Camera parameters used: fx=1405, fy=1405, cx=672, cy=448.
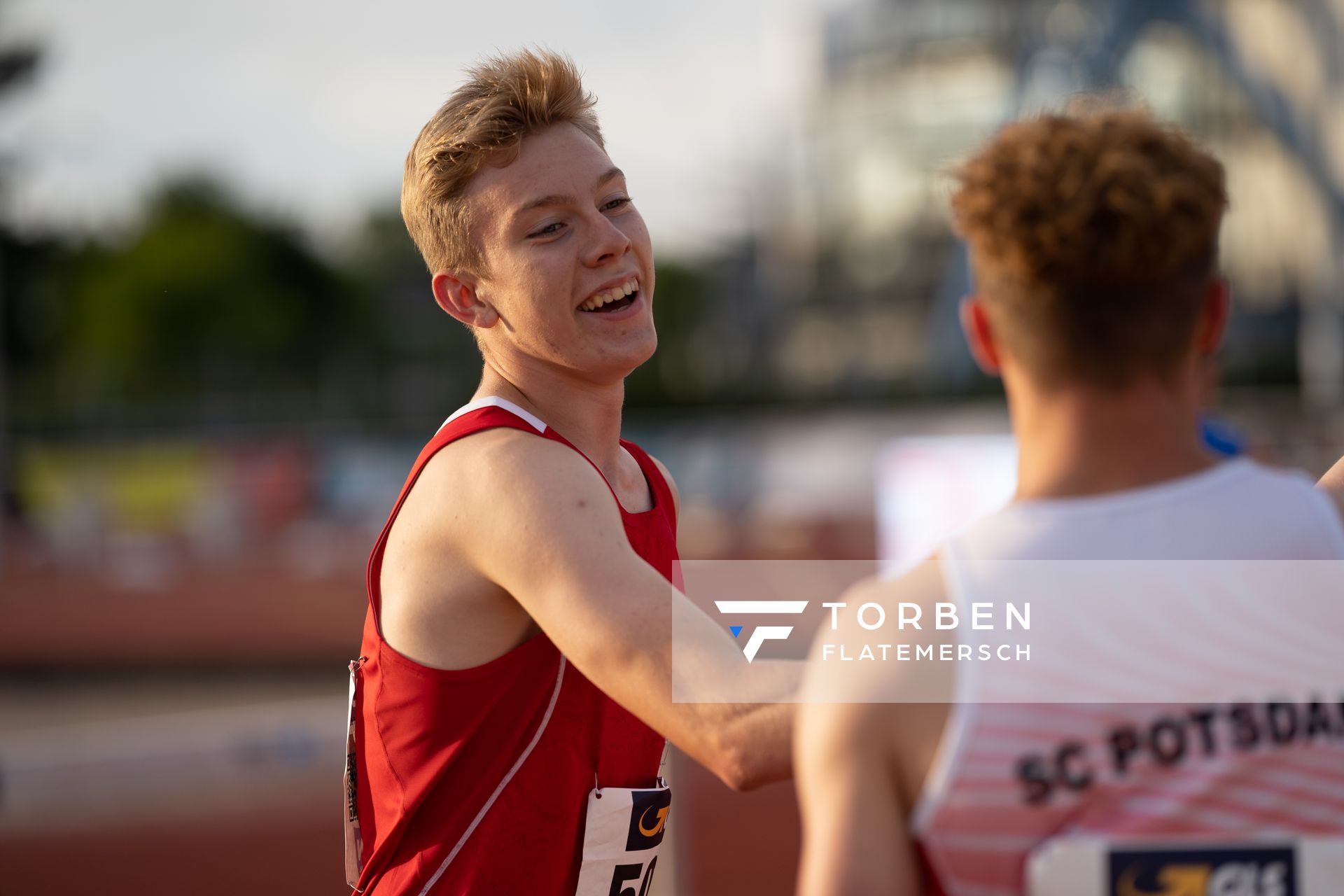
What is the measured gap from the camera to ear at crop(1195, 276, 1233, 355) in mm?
1462

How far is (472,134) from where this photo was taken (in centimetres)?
219

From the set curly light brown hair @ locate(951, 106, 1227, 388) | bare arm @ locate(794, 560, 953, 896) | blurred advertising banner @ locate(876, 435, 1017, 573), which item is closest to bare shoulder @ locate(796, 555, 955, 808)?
bare arm @ locate(794, 560, 953, 896)

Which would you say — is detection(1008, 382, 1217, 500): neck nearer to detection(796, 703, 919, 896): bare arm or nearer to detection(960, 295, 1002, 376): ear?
detection(960, 295, 1002, 376): ear

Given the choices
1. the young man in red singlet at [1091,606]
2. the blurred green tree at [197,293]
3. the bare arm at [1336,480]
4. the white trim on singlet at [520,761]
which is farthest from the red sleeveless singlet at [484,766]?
the blurred green tree at [197,293]

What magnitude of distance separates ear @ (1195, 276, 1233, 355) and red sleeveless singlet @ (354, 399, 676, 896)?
0.95m

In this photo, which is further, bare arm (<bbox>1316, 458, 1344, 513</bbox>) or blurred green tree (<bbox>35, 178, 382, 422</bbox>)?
blurred green tree (<bbox>35, 178, 382, 422</bbox>)

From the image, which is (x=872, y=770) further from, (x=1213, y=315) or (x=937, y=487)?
(x=937, y=487)

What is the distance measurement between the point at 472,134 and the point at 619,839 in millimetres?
1115

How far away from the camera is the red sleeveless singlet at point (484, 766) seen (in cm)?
208

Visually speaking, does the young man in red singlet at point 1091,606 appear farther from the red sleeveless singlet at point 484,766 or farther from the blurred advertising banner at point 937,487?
the blurred advertising banner at point 937,487

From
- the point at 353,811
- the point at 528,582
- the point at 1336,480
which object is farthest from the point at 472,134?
the point at 1336,480

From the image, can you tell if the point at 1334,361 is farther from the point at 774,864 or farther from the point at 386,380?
the point at 774,864

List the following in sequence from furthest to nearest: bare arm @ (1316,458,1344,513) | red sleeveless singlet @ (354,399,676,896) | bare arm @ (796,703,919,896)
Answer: red sleeveless singlet @ (354,399,676,896)
bare arm @ (1316,458,1344,513)
bare arm @ (796,703,919,896)

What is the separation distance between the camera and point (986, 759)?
136 centimetres
